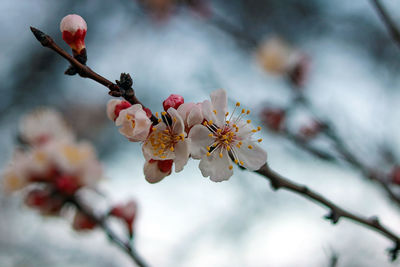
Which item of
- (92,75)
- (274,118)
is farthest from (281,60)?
(92,75)

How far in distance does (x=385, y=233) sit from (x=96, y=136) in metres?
5.88

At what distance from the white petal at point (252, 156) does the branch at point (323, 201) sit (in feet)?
0.07

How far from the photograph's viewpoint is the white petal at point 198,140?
2.93 ft

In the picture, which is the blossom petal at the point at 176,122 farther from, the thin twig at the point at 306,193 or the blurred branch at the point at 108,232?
the blurred branch at the point at 108,232

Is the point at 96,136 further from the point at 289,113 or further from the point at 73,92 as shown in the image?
the point at 289,113

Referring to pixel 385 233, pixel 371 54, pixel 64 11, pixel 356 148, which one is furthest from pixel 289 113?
pixel 64 11

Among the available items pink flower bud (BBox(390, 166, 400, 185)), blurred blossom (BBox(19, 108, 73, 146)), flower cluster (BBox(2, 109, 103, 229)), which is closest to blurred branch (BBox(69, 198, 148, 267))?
flower cluster (BBox(2, 109, 103, 229))

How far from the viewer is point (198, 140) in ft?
2.97

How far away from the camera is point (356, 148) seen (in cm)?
203

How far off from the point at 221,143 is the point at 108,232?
32.1 inches

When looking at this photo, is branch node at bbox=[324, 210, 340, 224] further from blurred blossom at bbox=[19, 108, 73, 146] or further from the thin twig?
blurred blossom at bbox=[19, 108, 73, 146]

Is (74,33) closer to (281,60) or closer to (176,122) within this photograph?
(176,122)

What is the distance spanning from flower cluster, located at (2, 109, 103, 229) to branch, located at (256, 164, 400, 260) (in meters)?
1.10

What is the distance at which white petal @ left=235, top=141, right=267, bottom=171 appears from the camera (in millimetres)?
857
